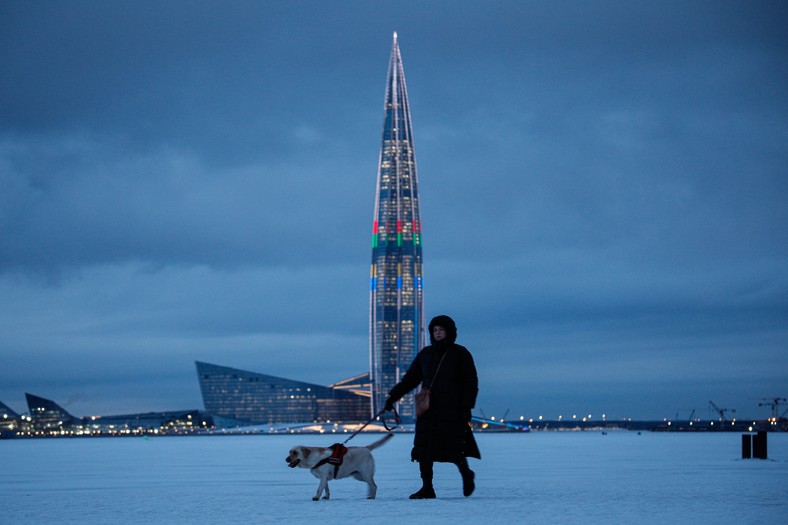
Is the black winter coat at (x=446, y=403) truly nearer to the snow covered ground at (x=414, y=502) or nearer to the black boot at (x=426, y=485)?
the black boot at (x=426, y=485)

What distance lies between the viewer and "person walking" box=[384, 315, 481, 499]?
16.5 m

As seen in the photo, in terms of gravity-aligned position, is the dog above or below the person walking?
below

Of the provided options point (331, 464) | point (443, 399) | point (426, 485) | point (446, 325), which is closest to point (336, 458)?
point (331, 464)

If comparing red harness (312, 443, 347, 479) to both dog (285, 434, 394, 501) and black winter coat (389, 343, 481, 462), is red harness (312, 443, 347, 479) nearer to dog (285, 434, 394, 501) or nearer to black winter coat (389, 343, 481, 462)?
dog (285, 434, 394, 501)

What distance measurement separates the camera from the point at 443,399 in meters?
16.5

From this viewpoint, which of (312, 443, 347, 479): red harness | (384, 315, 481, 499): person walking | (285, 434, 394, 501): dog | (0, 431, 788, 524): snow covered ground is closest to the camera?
(0, 431, 788, 524): snow covered ground

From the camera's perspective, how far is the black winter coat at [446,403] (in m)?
16.5

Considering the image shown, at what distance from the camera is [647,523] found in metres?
12.9

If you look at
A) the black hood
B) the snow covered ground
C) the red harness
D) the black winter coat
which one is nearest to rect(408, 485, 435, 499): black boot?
the snow covered ground

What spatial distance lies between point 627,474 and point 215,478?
9.26m

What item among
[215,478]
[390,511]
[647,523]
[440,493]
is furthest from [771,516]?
[215,478]

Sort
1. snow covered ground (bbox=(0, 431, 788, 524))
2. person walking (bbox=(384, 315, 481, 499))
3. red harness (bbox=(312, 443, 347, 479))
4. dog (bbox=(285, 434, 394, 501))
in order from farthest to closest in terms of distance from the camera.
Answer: dog (bbox=(285, 434, 394, 501)) < red harness (bbox=(312, 443, 347, 479)) < person walking (bbox=(384, 315, 481, 499)) < snow covered ground (bbox=(0, 431, 788, 524))

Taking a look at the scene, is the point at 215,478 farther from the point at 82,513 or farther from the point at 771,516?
the point at 771,516

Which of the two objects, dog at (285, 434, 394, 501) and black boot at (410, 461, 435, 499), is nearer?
black boot at (410, 461, 435, 499)
